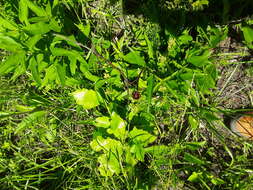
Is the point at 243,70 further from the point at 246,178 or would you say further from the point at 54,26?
the point at 54,26

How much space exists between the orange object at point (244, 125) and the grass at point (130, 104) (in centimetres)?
5

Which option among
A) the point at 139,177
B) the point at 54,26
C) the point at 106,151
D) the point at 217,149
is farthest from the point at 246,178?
the point at 54,26

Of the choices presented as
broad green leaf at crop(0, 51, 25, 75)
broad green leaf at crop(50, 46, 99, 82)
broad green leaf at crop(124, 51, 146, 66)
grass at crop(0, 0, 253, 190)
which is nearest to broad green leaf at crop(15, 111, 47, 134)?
grass at crop(0, 0, 253, 190)

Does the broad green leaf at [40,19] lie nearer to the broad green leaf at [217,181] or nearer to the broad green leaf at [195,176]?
the broad green leaf at [195,176]

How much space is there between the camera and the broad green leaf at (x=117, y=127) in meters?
1.64

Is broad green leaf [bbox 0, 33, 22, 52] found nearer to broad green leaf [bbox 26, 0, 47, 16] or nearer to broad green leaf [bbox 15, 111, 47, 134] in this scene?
broad green leaf [bbox 26, 0, 47, 16]

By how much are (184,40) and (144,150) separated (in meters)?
0.72

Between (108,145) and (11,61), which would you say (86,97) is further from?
(11,61)

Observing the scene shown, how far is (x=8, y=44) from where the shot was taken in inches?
52.3

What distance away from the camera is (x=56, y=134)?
6.63 feet

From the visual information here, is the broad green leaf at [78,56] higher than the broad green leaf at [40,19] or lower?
lower

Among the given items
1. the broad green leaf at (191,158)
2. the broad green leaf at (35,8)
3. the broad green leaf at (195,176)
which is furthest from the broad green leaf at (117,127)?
the broad green leaf at (35,8)

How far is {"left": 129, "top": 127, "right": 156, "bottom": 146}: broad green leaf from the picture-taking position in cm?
167

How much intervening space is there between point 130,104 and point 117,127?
0.55 feet
